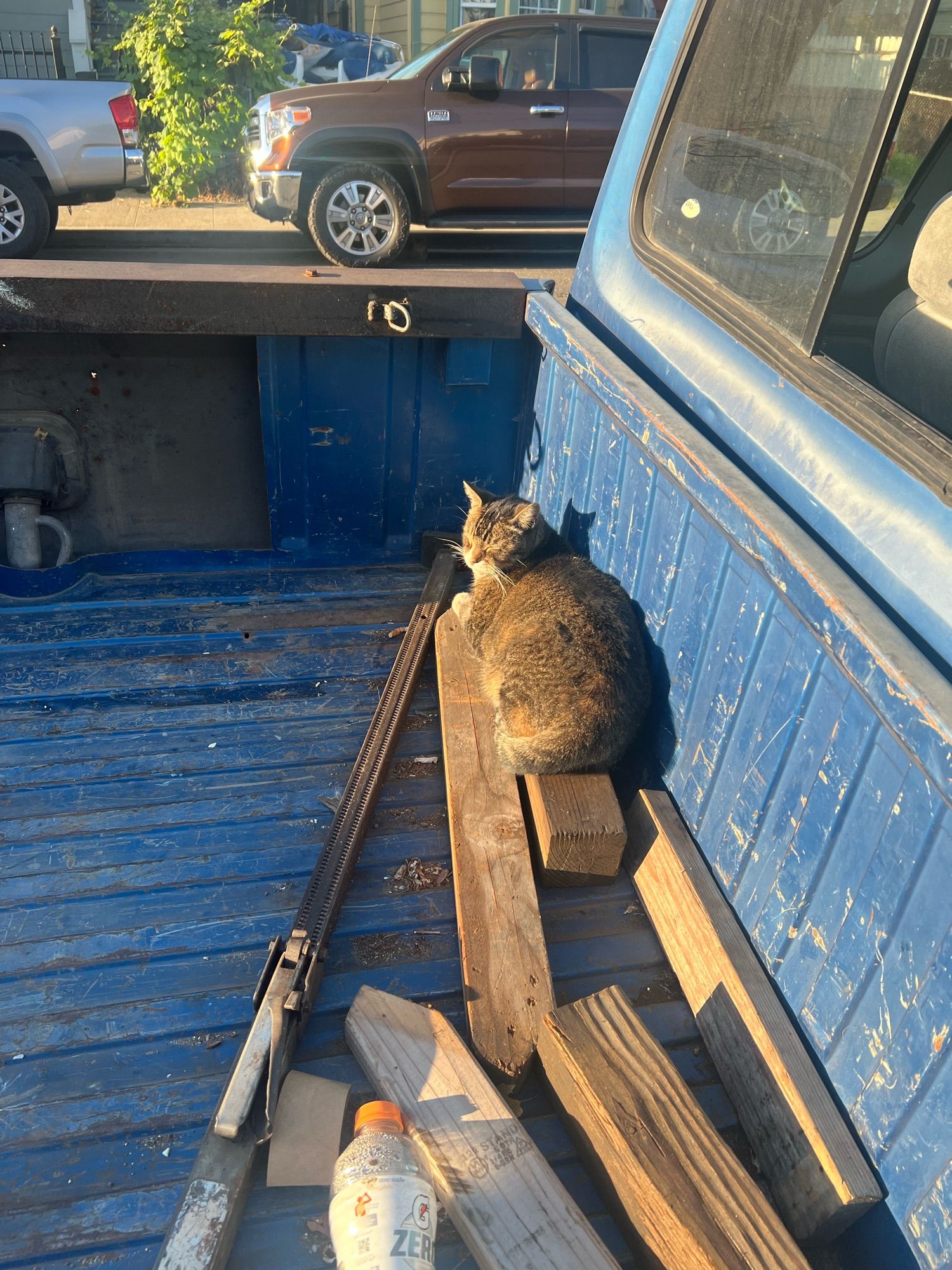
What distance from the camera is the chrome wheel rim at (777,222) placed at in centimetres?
189

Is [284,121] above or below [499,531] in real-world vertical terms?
above

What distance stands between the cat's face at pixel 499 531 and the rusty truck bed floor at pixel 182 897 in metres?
0.43

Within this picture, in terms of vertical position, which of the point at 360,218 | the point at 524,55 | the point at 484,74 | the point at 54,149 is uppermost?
the point at 524,55

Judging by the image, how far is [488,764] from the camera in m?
2.47

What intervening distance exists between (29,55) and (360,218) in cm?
864

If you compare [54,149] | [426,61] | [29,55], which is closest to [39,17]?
[29,55]

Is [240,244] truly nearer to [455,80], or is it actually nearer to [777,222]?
[455,80]

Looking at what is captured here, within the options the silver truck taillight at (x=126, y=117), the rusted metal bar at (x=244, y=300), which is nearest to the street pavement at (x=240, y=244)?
the silver truck taillight at (x=126, y=117)

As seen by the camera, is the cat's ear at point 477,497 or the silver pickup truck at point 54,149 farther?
the silver pickup truck at point 54,149

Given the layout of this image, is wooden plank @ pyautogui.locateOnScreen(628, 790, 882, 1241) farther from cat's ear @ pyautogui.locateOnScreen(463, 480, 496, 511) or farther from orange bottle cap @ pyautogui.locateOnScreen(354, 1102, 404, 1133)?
cat's ear @ pyautogui.locateOnScreen(463, 480, 496, 511)

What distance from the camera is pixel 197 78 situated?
1155 centimetres

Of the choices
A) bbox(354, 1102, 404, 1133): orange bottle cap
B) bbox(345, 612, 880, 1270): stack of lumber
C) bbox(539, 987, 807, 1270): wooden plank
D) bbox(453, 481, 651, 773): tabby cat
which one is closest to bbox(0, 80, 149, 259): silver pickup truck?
bbox(453, 481, 651, 773): tabby cat

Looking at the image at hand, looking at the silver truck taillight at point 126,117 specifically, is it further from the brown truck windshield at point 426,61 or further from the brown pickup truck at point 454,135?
the brown truck windshield at point 426,61

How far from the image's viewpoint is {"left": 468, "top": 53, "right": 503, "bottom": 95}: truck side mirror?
822 cm
